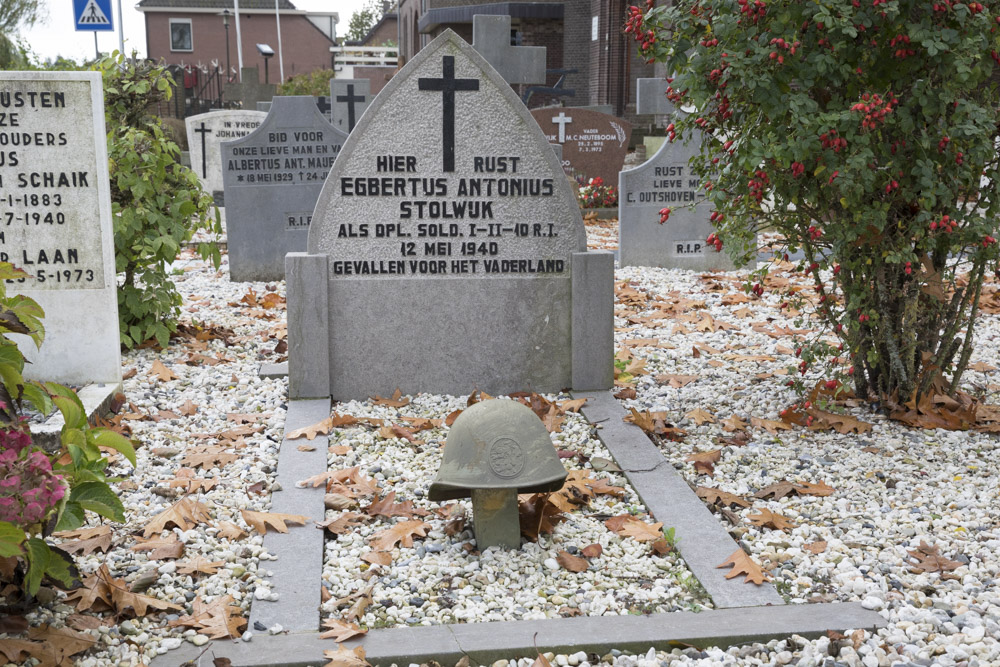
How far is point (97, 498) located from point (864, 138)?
346 cm

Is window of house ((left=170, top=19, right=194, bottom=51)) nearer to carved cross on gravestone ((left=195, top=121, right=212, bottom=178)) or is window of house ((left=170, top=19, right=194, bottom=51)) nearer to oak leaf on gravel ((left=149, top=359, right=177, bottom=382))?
carved cross on gravestone ((left=195, top=121, right=212, bottom=178))

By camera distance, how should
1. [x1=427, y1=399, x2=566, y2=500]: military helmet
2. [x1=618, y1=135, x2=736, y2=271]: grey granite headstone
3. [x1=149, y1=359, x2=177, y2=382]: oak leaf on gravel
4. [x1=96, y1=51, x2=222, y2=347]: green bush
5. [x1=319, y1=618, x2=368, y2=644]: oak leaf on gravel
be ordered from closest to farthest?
[x1=319, y1=618, x2=368, y2=644]: oak leaf on gravel < [x1=427, y1=399, x2=566, y2=500]: military helmet < [x1=149, y1=359, x2=177, y2=382]: oak leaf on gravel < [x1=96, y1=51, x2=222, y2=347]: green bush < [x1=618, y1=135, x2=736, y2=271]: grey granite headstone

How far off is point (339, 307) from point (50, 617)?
2.77m

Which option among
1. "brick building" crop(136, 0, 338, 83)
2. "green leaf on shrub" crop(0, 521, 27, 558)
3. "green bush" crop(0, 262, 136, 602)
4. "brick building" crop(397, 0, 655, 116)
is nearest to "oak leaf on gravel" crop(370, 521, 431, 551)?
"green bush" crop(0, 262, 136, 602)

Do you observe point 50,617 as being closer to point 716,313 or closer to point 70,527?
point 70,527

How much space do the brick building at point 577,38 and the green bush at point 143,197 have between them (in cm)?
1629

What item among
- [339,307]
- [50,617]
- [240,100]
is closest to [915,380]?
[339,307]

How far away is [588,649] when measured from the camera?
3.06 m

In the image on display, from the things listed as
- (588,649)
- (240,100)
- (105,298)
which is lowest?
(588,649)

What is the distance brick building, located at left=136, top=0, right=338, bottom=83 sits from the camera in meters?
54.3

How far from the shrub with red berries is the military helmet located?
5.66 ft

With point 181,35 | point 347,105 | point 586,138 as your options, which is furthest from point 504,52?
point 181,35

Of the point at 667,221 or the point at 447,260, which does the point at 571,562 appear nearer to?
the point at 447,260

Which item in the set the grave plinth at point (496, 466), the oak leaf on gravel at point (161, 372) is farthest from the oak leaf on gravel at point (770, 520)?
the oak leaf on gravel at point (161, 372)
